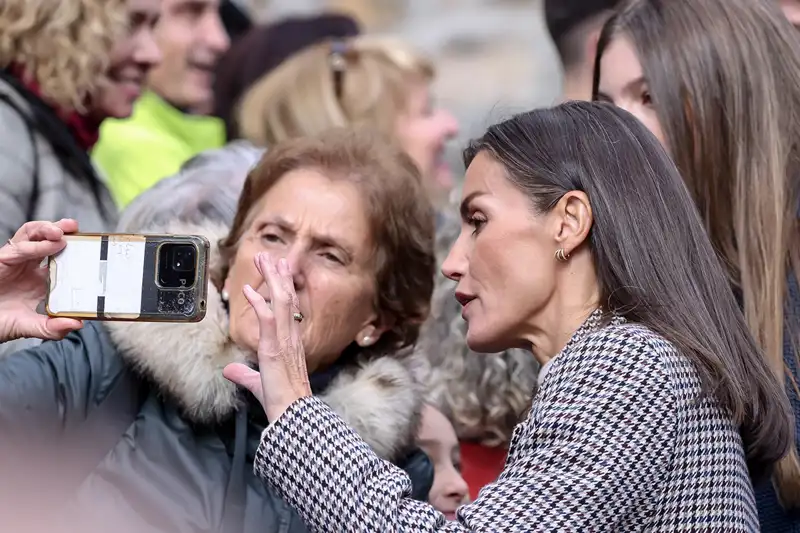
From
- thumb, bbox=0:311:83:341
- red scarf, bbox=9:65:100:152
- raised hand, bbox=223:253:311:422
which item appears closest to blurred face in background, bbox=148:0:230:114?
red scarf, bbox=9:65:100:152

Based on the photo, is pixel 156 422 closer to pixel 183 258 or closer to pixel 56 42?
pixel 183 258

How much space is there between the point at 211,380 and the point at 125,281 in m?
0.39

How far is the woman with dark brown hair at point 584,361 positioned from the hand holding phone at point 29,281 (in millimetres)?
353

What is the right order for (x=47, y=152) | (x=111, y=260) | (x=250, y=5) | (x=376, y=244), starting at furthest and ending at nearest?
(x=250, y=5), (x=47, y=152), (x=376, y=244), (x=111, y=260)

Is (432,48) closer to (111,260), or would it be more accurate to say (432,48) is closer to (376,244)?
(376,244)

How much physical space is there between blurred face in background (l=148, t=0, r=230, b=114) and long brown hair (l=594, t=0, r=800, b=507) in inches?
98.8

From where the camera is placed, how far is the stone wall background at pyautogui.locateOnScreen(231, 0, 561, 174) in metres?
6.53

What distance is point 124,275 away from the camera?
2.08 m

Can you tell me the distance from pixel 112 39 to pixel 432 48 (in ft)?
11.8

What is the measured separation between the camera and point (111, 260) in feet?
6.84

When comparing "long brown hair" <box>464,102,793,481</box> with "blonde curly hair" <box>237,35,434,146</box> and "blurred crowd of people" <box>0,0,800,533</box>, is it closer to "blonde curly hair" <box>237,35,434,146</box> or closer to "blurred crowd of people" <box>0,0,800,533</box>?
"blurred crowd of people" <box>0,0,800,533</box>

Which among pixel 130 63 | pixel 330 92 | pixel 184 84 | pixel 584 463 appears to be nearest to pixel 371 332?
pixel 584 463

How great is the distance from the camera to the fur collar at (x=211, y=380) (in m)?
2.40

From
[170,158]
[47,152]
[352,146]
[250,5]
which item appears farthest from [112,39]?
[250,5]
